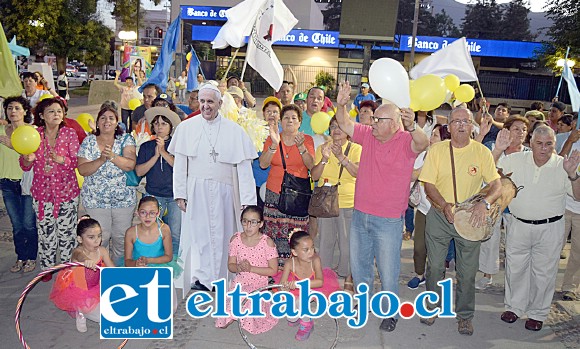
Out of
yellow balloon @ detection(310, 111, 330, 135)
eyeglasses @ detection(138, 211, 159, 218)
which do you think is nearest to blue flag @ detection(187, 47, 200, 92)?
yellow balloon @ detection(310, 111, 330, 135)

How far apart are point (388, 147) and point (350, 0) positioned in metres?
29.5

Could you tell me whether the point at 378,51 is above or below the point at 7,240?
above

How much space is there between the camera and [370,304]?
5.04 metres

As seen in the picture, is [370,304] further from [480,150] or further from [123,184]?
[123,184]

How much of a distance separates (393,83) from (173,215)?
2870mm

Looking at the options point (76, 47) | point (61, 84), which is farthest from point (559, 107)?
point (76, 47)

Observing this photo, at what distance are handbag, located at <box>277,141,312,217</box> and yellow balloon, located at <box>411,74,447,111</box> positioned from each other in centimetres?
146

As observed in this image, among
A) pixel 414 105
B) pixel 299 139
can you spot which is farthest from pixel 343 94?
pixel 299 139

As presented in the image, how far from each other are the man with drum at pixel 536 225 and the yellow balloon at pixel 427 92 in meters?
1.03

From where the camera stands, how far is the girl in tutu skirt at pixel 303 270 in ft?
15.2

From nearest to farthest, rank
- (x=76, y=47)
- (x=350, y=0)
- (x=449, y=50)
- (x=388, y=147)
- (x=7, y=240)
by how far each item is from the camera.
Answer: (x=388, y=147)
(x=449, y=50)
(x=7, y=240)
(x=350, y=0)
(x=76, y=47)

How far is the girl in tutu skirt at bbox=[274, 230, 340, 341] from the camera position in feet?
15.2

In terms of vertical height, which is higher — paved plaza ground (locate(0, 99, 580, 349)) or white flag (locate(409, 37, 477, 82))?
white flag (locate(409, 37, 477, 82))

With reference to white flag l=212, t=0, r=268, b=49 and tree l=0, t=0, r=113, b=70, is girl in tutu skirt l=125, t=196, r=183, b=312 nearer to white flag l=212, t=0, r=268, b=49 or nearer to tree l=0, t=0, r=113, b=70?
white flag l=212, t=0, r=268, b=49
